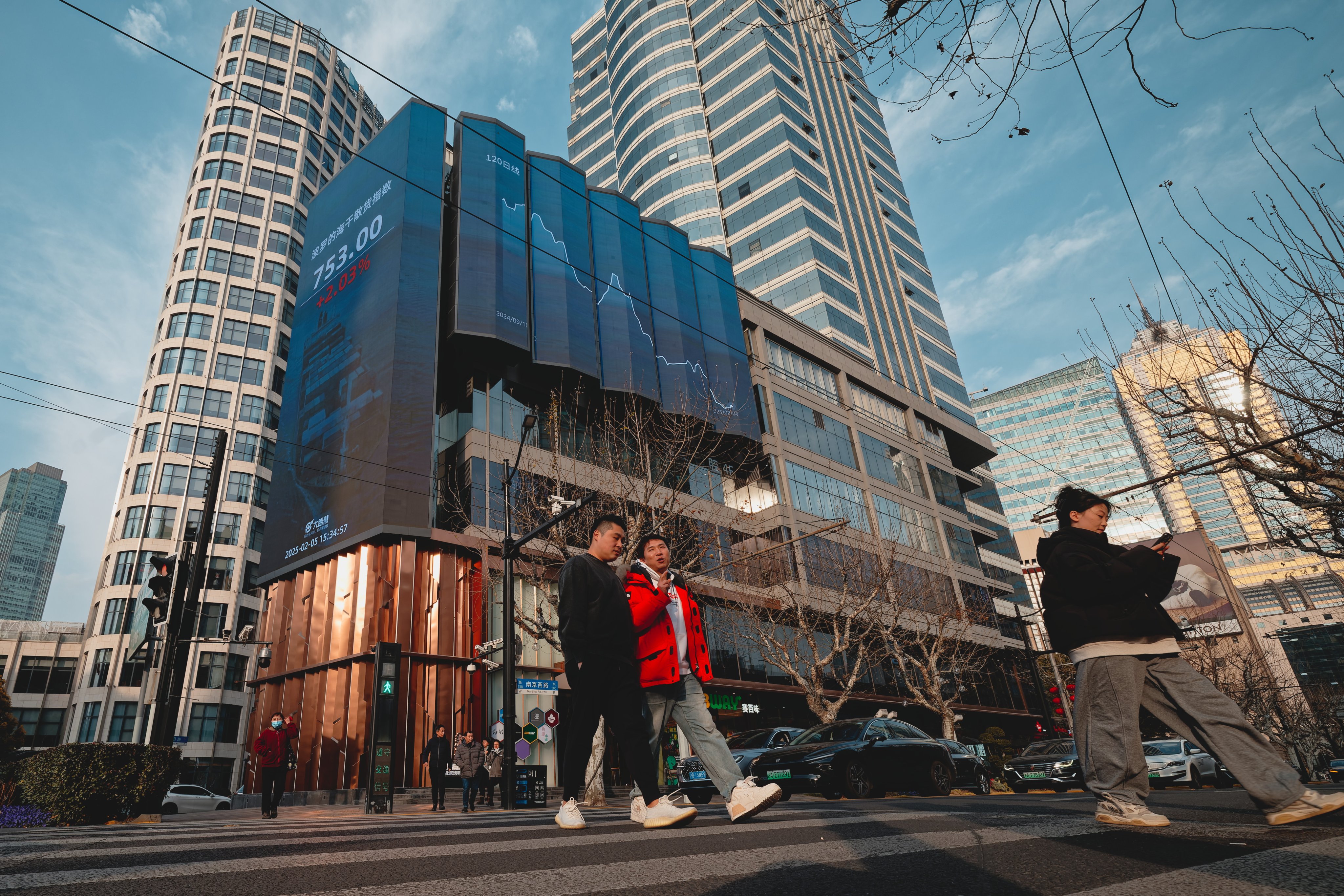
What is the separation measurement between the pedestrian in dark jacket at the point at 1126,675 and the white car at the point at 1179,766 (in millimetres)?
14052

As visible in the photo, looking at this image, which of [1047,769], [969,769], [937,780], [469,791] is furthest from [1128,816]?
[469,791]

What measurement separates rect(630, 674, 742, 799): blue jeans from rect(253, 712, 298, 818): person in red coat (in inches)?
416

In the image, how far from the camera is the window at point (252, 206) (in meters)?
58.6

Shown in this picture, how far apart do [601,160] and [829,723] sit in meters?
77.8

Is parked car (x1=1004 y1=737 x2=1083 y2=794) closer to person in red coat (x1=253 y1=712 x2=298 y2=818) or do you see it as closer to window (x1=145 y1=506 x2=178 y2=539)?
person in red coat (x1=253 y1=712 x2=298 y2=818)

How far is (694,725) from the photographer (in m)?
4.64

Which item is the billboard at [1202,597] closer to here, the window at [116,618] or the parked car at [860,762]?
the parked car at [860,762]

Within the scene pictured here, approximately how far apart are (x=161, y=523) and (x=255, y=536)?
18.1ft

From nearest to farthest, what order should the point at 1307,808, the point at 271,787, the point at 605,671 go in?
the point at 1307,808 → the point at 605,671 → the point at 271,787

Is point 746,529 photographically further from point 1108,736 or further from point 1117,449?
point 1117,449

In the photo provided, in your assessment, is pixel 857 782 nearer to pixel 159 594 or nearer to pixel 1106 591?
pixel 1106 591

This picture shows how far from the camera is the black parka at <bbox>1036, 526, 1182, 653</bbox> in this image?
3.88 metres

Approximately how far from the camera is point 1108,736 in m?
3.85

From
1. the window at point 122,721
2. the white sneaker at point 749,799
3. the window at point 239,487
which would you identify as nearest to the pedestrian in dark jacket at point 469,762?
the white sneaker at point 749,799
